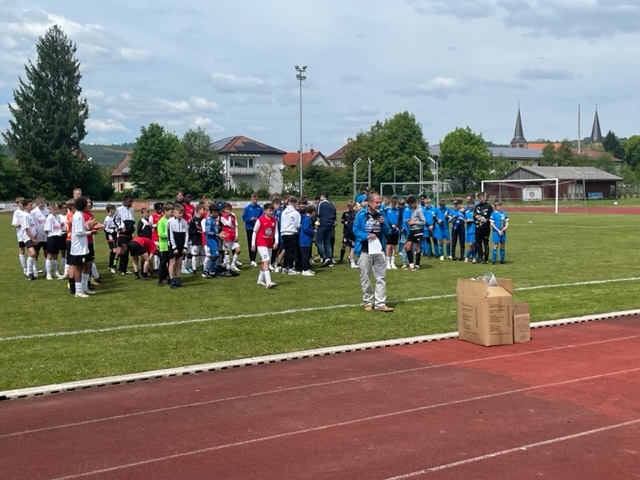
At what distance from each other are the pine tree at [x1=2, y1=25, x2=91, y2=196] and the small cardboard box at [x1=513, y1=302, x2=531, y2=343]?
227 feet

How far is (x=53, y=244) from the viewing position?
632 inches

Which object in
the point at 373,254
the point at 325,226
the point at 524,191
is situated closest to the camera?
the point at 373,254

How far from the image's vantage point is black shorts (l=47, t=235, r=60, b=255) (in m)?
15.9

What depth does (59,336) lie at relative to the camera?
1013 cm

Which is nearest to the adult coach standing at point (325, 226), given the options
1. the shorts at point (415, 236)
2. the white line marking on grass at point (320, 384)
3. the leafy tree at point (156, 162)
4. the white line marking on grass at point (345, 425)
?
the shorts at point (415, 236)

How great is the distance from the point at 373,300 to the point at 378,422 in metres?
6.11

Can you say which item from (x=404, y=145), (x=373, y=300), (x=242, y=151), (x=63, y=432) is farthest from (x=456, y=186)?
(x=63, y=432)

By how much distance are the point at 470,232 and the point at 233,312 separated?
32.5 feet

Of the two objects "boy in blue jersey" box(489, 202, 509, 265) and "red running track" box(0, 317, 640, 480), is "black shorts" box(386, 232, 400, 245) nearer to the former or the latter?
"boy in blue jersey" box(489, 202, 509, 265)

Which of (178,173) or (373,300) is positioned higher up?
(178,173)

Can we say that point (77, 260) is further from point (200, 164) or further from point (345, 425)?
point (200, 164)

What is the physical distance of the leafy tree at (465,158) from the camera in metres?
106

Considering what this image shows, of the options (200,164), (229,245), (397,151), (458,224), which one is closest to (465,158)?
(397,151)

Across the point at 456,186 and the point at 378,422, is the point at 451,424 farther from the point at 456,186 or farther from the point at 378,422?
the point at 456,186
